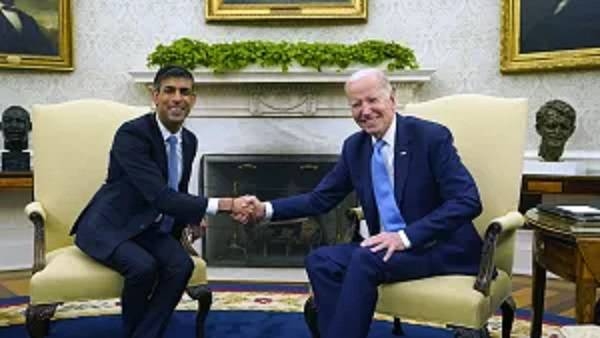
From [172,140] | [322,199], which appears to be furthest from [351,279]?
[172,140]

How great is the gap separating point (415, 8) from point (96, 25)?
251 cm

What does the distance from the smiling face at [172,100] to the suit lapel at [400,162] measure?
95 centimetres

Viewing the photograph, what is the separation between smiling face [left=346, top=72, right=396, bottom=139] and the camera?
265 centimetres

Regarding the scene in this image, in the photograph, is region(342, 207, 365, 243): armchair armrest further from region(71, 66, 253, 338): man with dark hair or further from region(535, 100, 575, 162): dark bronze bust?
region(535, 100, 575, 162): dark bronze bust

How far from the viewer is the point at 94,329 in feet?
11.7

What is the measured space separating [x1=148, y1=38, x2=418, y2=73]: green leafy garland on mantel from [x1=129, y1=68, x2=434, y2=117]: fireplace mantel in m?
0.07

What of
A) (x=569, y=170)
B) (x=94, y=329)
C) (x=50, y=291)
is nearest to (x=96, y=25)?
(x=94, y=329)

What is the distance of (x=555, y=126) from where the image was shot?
4.59 m

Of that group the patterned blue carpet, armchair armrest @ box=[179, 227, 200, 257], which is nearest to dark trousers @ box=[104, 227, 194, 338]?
armchair armrest @ box=[179, 227, 200, 257]

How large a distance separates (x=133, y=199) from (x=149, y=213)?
0.31 feet

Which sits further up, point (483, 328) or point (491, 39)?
point (491, 39)

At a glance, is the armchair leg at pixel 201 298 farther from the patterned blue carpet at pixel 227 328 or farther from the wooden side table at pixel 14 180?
the wooden side table at pixel 14 180

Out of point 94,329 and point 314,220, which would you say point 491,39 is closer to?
point 314,220

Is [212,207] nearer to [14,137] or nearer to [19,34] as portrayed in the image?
[14,137]
